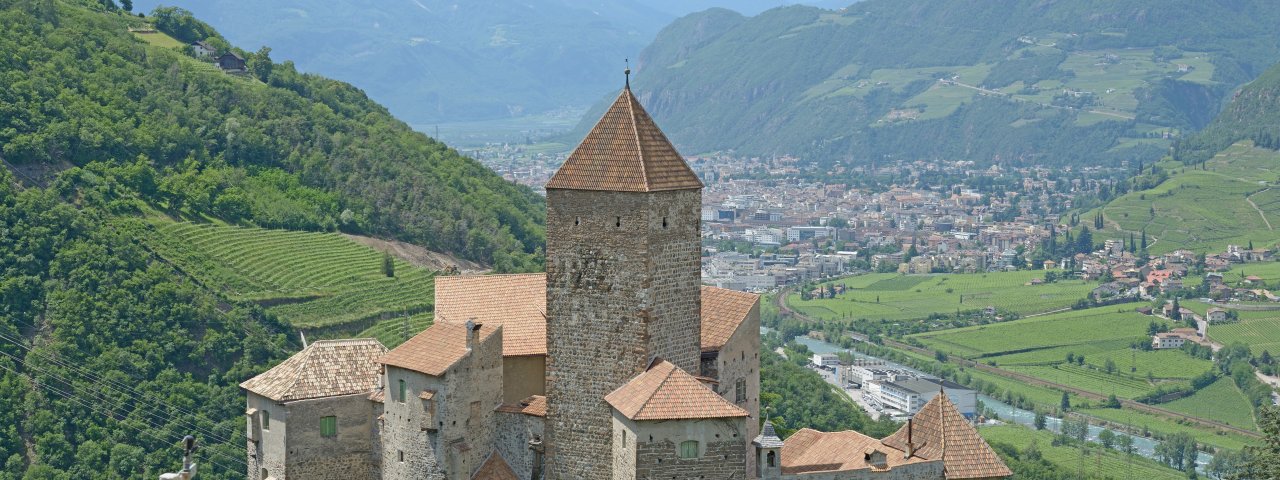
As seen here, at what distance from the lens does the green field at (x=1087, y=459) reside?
106 meters

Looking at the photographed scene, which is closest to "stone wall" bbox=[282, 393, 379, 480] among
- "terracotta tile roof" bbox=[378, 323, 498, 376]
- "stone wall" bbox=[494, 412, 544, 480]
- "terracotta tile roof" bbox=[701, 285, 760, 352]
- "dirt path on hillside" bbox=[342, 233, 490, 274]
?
"terracotta tile roof" bbox=[378, 323, 498, 376]

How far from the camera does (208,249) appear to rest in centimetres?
7806

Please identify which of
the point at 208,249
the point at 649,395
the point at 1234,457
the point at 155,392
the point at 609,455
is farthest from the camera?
the point at 1234,457

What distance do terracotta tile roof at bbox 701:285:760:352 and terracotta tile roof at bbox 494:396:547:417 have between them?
423 cm

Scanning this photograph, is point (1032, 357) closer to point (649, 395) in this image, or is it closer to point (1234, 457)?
point (1234, 457)

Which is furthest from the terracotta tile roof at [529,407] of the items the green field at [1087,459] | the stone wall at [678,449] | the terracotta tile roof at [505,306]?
the green field at [1087,459]

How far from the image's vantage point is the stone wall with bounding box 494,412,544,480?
38.1 meters

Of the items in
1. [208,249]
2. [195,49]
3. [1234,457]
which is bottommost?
[1234,457]

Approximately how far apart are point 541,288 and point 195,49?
79540mm

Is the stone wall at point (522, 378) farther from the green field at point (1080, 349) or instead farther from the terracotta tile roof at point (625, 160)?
the green field at point (1080, 349)

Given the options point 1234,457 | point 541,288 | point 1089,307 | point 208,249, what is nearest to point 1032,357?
point 1089,307

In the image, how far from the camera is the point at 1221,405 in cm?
13425

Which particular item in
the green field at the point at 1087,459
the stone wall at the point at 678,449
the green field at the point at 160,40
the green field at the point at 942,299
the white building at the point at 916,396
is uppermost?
the green field at the point at 160,40

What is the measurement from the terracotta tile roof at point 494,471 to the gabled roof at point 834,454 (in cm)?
664
